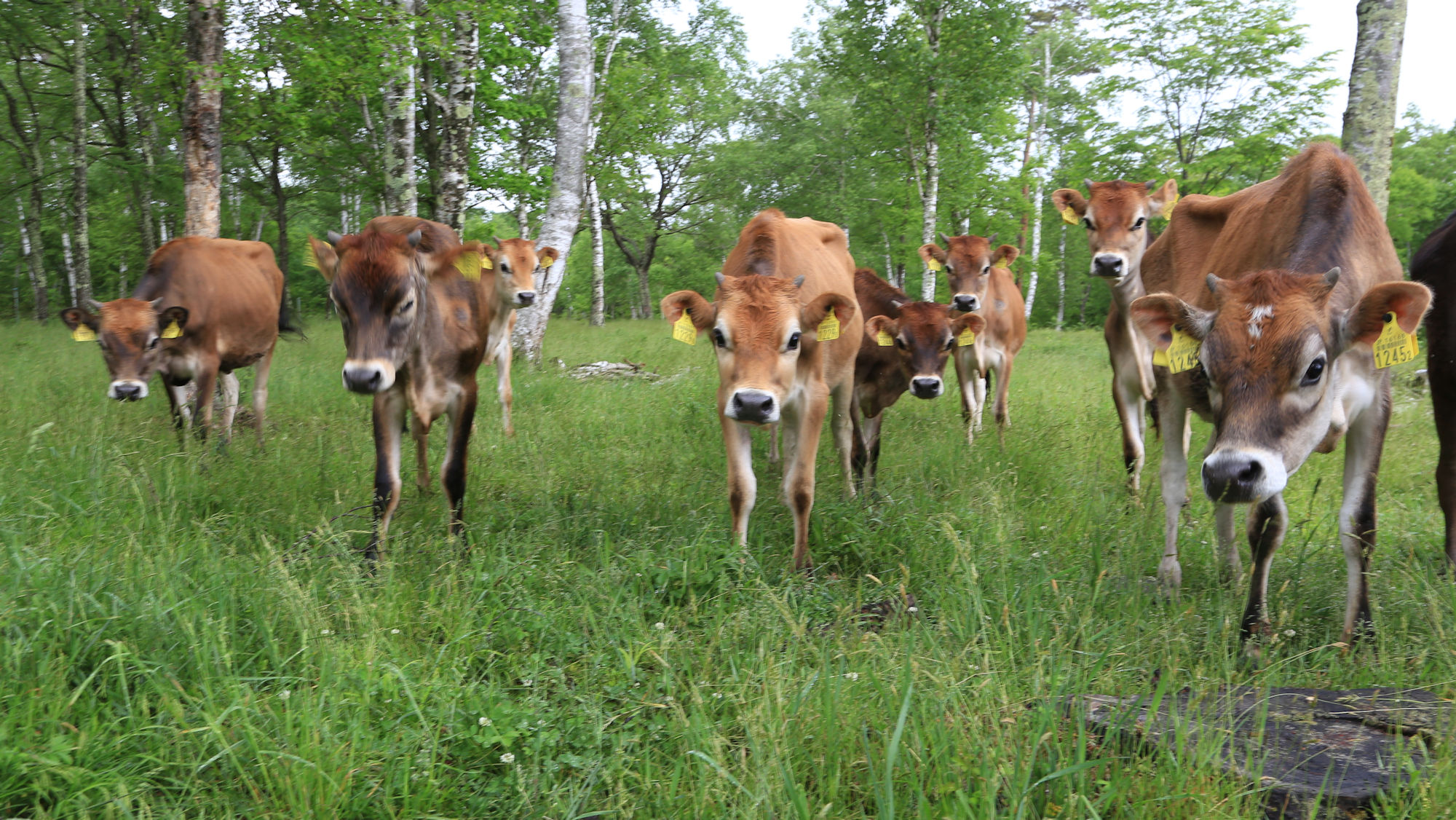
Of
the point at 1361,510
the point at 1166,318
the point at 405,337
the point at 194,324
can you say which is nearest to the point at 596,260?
the point at 194,324

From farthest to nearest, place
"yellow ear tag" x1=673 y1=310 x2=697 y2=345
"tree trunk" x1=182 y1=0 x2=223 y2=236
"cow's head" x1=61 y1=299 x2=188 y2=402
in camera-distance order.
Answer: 1. "tree trunk" x1=182 y1=0 x2=223 y2=236
2. "cow's head" x1=61 y1=299 x2=188 y2=402
3. "yellow ear tag" x1=673 y1=310 x2=697 y2=345

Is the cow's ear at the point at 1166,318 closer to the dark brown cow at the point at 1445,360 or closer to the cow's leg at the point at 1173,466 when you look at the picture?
the cow's leg at the point at 1173,466

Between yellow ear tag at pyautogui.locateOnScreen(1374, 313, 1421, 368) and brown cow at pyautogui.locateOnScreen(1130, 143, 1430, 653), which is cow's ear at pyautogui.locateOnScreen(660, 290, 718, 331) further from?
yellow ear tag at pyautogui.locateOnScreen(1374, 313, 1421, 368)

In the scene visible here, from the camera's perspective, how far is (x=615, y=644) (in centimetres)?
308

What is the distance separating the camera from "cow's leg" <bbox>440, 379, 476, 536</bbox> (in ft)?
15.5

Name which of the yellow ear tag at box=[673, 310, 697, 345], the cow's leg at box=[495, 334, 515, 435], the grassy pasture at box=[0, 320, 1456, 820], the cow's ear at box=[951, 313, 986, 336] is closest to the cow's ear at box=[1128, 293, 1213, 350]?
the grassy pasture at box=[0, 320, 1456, 820]

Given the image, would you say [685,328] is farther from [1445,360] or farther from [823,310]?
[1445,360]

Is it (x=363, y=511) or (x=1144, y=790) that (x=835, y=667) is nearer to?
(x=1144, y=790)

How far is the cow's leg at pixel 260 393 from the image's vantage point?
25.4 ft

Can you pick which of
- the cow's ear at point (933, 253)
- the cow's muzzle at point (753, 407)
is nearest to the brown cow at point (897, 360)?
the cow's ear at point (933, 253)

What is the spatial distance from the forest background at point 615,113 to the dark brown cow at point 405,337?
4.99 meters

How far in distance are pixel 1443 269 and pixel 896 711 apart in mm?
3692

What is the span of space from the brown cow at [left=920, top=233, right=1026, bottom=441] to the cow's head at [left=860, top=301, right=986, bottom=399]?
127 cm

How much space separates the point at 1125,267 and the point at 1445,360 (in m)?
3.32
